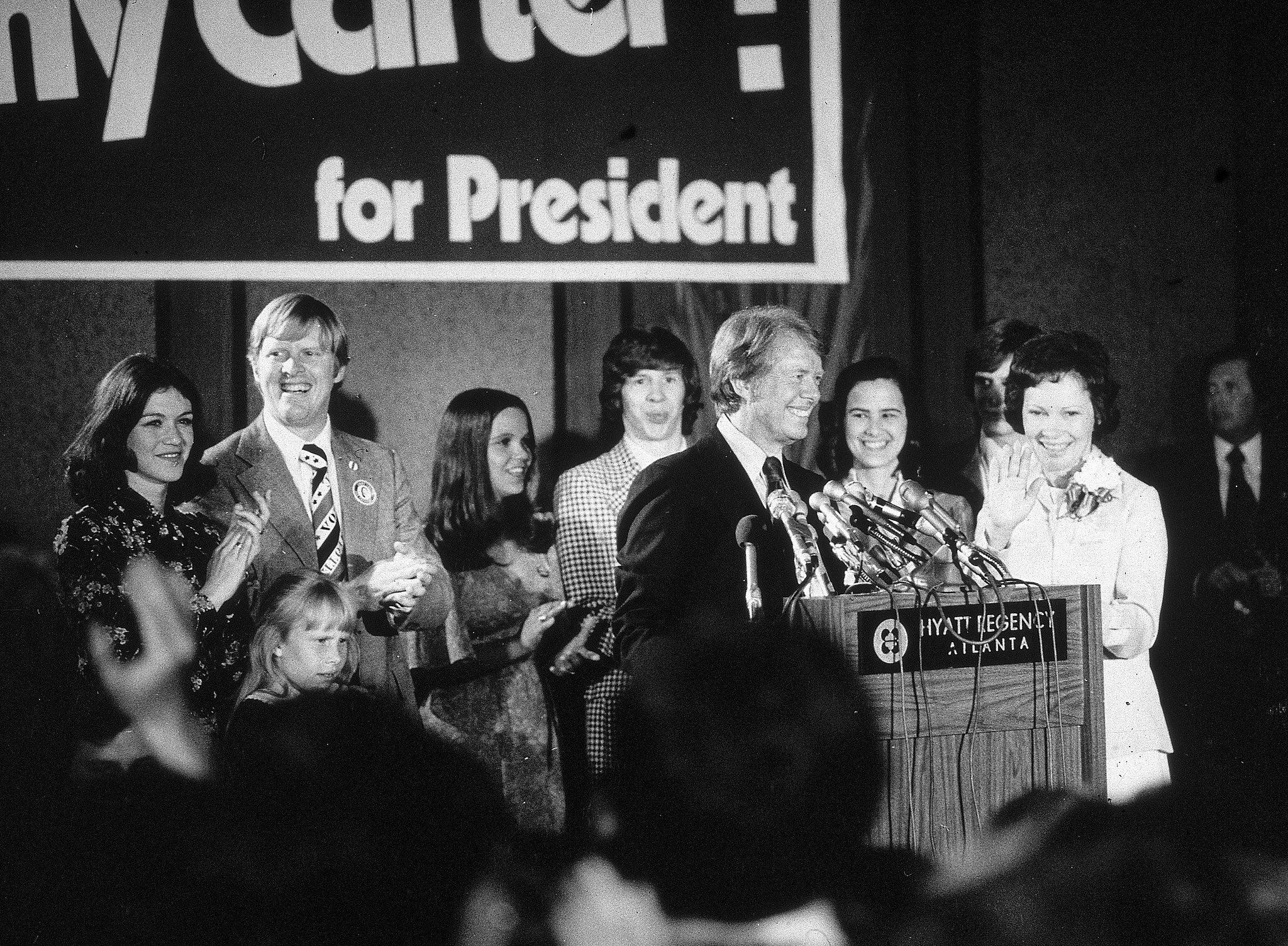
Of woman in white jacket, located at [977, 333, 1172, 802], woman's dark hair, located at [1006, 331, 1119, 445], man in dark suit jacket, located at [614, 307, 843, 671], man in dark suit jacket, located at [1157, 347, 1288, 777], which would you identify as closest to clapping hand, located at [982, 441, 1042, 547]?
woman in white jacket, located at [977, 333, 1172, 802]

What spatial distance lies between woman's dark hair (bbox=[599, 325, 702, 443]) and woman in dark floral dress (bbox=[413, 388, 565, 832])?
9.7 inches

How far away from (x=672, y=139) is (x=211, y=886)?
2.53m

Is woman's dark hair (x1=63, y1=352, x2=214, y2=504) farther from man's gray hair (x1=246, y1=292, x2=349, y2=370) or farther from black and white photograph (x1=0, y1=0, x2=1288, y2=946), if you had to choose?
man's gray hair (x1=246, y1=292, x2=349, y2=370)

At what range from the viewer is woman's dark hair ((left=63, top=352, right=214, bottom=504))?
3.45 m

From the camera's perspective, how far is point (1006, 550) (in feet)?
12.3

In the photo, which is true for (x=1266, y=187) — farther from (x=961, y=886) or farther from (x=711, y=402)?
(x=961, y=886)

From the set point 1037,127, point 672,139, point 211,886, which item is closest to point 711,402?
point 672,139

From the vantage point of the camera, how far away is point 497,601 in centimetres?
357

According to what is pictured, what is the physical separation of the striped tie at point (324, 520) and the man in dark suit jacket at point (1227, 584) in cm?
257

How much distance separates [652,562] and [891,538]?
0.71m

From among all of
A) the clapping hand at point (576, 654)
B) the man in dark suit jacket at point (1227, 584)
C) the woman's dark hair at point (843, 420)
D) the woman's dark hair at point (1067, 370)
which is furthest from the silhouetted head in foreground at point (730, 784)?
the man in dark suit jacket at point (1227, 584)

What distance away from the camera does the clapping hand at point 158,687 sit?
3.39 metres

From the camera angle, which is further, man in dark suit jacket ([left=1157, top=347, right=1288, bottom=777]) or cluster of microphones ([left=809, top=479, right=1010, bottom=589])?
man in dark suit jacket ([left=1157, top=347, right=1288, bottom=777])

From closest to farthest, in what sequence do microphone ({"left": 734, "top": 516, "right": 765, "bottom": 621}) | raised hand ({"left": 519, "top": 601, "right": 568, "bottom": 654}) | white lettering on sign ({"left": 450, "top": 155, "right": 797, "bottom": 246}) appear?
microphone ({"left": 734, "top": 516, "right": 765, "bottom": 621})
raised hand ({"left": 519, "top": 601, "right": 568, "bottom": 654})
white lettering on sign ({"left": 450, "top": 155, "right": 797, "bottom": 246})
